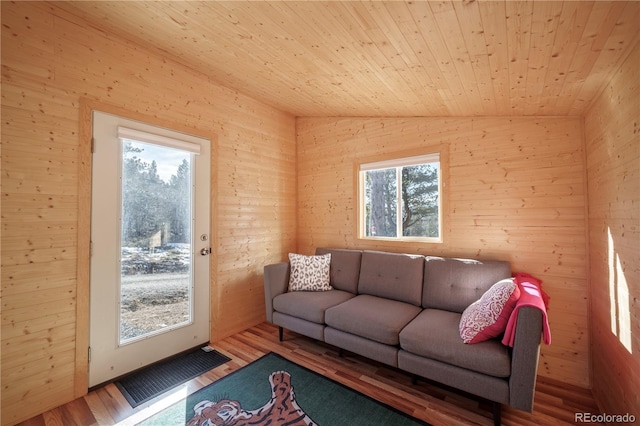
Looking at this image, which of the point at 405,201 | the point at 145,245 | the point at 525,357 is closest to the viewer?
the point at 525,357

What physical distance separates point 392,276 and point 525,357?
1273mm

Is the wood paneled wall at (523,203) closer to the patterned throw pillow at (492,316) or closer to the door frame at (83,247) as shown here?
the patterned throw pillow at (492,316)

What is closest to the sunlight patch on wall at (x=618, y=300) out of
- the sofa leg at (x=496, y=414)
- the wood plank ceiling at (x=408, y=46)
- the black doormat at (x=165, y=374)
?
the sofa leg at (x=496, y=414)

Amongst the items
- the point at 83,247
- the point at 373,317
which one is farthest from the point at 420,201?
the point at 83,247

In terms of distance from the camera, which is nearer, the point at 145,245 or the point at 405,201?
the point at 145,245

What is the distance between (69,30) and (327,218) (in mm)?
2974

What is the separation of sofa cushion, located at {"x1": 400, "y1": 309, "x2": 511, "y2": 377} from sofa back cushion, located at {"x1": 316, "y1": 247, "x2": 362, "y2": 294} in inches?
35.5

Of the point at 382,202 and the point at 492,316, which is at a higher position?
the point at 382,202

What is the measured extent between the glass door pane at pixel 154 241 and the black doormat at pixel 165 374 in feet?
0.98

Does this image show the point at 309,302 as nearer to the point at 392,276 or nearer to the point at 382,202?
the point at 392,276

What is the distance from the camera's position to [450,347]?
1.81 m

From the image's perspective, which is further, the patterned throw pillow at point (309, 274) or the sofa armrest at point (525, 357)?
the patterned throw pillow at point (309, 274)

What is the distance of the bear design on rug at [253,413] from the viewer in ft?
5.73

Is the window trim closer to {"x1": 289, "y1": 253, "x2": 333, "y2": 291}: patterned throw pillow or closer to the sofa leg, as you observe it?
{"x1": 289, "y1": 253, "x2": 333, "y2": 291}: patterned throw pillow
